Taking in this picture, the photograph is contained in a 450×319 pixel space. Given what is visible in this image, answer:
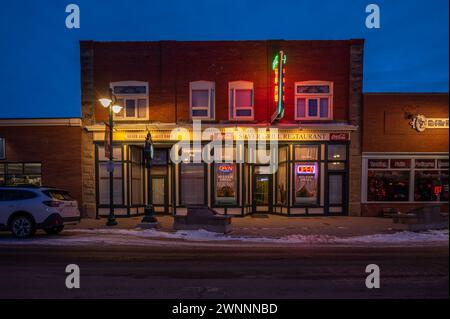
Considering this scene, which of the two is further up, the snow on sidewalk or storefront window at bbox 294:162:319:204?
storefront window at bbox 294:162:319:204

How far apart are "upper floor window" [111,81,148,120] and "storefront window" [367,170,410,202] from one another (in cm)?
1220

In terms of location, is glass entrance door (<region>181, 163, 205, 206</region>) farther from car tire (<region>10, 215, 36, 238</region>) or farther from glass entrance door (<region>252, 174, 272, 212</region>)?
car tire (<region>10, 215, 36, 238</region>)

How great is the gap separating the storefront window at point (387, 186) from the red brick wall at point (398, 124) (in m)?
1.29

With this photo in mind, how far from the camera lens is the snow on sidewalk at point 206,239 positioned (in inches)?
352

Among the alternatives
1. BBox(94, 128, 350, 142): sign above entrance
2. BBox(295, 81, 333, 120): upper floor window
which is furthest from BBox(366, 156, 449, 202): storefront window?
BBox(295, 81, 333, 120): upper floor window

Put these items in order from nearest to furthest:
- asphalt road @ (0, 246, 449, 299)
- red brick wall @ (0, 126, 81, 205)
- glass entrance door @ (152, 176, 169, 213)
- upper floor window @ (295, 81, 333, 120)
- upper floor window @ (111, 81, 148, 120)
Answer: asphalt road @ (0, 246, 449, 299) < red brick wall @ (0, 126, 81, 205) < upper floor window @ (295, 81, 333, 120) < upper floor window @ (111, 81, 148, 120) < glass entrance door @ (152, 176, 169, 213)

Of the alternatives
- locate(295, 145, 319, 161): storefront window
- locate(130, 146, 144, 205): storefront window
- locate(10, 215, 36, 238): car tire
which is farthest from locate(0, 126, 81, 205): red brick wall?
locate(295, 145, 319, 161): storefront window

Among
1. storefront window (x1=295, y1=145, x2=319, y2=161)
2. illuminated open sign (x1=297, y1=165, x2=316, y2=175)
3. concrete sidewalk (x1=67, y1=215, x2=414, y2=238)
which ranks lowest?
concrete sidewalk (x1=67, y1=215, x2=414, y2=238)

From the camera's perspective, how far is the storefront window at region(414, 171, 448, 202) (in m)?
14.4

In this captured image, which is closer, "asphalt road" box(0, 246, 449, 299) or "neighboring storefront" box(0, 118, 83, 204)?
"asphalt road" box(0, 246, 449, 299)

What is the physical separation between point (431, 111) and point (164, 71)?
44.7ft

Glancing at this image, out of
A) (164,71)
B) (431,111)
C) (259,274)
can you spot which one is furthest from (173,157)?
(431,111)

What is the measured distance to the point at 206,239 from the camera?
9.56 m

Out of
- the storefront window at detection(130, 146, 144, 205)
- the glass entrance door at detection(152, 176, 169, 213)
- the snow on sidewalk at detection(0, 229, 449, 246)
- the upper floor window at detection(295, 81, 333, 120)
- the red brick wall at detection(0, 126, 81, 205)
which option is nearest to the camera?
the snow on sidewalk at detection(0, 229, 449, 246)
